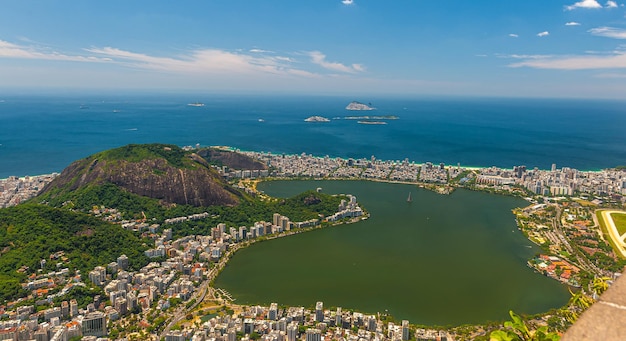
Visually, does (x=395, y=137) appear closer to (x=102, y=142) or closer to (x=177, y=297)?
(x=102, y=142)

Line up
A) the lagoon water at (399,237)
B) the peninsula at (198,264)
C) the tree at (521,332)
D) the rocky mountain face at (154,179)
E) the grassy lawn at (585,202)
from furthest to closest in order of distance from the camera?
the grassy lawn at (585,202) < the rocky mountain face at (154,179) < the lagoon water at (399,237) < the peninsula at (198,264) < the tree at (521,332)

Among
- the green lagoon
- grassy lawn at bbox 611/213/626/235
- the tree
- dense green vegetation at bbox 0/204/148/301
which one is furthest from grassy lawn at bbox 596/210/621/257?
dense green vegetation at bbox 0/204/148/301

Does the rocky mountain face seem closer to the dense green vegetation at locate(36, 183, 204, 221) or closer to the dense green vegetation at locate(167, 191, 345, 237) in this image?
the dense green vegetation at locate(36, 183, 204, 221)

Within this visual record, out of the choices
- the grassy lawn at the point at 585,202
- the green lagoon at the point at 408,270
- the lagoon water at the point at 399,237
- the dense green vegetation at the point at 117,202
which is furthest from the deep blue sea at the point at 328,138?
the green lagoon at the point at 408,270

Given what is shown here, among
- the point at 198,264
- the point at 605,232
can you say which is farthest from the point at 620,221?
the point at 198,264

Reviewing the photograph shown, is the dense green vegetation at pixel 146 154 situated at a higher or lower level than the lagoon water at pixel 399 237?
higher

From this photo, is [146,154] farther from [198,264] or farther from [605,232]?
[605,232]

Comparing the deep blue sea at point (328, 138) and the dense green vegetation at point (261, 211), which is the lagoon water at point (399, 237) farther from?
the dense green vegetation at point (261, 211)

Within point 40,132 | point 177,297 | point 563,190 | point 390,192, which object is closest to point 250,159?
point 390,192
